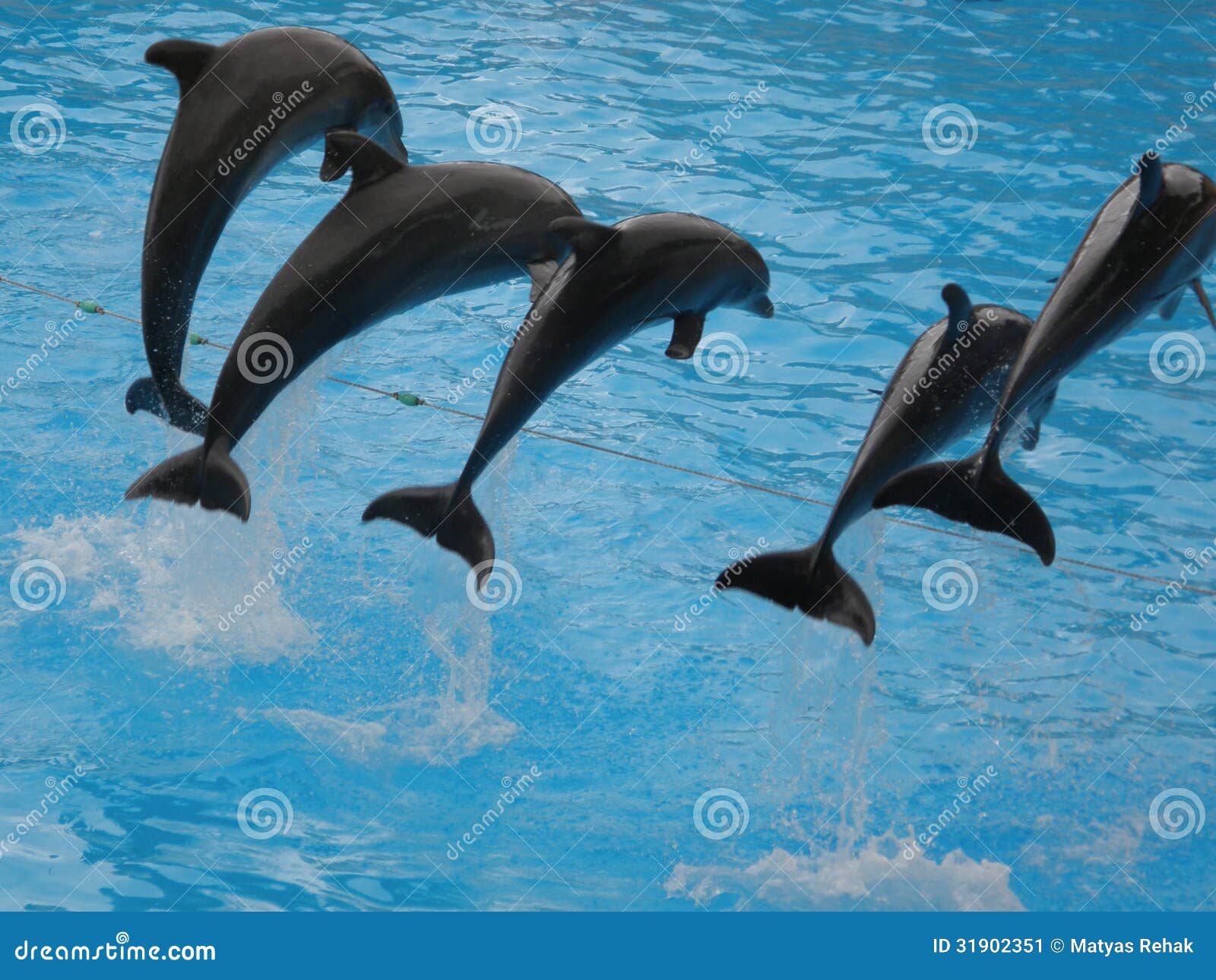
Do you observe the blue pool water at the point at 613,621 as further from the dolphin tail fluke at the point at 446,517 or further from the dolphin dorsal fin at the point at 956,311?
the dolphin dorsal fin at the point at 956,311

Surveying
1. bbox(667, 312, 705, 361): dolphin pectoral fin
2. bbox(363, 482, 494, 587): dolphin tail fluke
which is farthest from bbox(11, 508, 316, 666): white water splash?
bbox(667, 312, 705, 361): dolphin pectoral fin

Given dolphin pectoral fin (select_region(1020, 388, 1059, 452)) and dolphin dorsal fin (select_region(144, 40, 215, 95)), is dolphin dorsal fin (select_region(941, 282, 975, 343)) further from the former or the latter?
dolphin dorsal fin (select_region(144, 40, 215, 95))

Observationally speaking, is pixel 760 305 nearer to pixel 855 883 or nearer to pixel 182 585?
pixel 855 883

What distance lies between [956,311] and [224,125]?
296 centimetres

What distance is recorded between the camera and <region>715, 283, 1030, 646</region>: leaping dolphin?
229 inches

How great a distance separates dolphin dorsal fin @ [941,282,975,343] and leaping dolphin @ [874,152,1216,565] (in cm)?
27

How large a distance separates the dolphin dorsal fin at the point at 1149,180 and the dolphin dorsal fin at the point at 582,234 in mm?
2000

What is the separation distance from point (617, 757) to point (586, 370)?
4.01 meters

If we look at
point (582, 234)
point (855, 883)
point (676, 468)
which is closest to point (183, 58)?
point (582, 234)

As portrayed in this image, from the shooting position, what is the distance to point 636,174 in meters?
13.3

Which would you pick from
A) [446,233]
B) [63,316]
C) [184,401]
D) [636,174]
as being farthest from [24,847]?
[636,174]

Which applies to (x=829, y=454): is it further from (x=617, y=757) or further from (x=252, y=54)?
(x=252, y=54)

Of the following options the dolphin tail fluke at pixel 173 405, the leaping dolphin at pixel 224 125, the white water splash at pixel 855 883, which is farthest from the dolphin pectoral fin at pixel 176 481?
the white water splash at pixel 855 883

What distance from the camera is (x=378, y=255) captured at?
5914 mm
